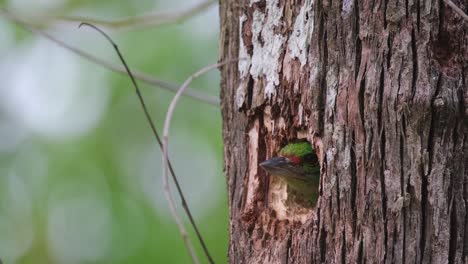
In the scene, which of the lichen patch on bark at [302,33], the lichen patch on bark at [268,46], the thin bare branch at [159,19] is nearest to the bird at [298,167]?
the lichen patch on bark at [268,46]

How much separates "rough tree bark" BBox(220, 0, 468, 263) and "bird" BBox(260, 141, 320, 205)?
122 mm

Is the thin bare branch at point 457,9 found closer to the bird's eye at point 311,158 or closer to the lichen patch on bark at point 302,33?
the lichen patch on bark at point 302,33

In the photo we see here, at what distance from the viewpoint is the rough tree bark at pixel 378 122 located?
339cm

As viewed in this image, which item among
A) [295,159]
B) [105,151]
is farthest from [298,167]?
Answer: [105,151]

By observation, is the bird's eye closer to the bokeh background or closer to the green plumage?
the green plumage

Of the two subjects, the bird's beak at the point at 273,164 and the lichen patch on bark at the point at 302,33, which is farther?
the bird's beak at the point at 273,164

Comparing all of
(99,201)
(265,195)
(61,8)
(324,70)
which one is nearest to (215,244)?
(99,201)

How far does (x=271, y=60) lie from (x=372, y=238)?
103 centimetres

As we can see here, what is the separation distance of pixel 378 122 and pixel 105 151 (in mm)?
5093

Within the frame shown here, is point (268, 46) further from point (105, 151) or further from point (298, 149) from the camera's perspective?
point (105, 151)

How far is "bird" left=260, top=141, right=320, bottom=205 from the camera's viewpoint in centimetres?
400

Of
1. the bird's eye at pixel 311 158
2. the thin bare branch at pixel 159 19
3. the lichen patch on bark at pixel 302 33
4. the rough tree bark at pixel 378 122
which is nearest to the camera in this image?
the rough tree bark at pixel 378 122

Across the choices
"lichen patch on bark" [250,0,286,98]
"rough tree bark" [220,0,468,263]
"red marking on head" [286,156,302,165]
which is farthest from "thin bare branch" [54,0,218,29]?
"red marking on head" [286,156,302,165]

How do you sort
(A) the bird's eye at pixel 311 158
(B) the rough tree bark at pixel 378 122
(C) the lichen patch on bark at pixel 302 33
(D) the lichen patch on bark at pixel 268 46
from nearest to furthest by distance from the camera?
(B) the rough tree bark at pixel 378 122 → (C) the lichen patch on bark at pixel 302 33 → (D) the lichen patch on bark at pixel 268 46 → (A) the bird's eye at pixel 311 158
